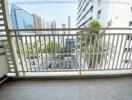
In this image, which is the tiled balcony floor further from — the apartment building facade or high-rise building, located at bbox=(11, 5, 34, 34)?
high-rise building, located at bbox=(11, 5, 34, 34)

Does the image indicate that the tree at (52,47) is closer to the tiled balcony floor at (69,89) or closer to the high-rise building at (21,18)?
the high-rise building at (21,18)

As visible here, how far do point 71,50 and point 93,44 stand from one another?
0.44 m

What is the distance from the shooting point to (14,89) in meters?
2.15

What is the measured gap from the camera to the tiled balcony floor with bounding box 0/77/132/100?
6.22 feet

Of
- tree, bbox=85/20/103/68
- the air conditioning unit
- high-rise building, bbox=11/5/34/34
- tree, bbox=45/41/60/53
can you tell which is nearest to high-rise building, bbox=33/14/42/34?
high-rise building, bbox=11/5/34/34

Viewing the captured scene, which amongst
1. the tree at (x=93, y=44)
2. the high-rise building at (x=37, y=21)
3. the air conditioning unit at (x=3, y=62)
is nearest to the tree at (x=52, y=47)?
the high-rise building at (x=37, y=21)

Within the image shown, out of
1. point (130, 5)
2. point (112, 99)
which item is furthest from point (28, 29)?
point (130, 5)

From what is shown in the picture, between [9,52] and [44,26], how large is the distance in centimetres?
84

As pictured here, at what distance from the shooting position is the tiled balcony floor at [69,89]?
1.90 metres

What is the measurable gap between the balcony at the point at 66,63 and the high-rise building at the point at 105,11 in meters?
0.43

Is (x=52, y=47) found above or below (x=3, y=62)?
above

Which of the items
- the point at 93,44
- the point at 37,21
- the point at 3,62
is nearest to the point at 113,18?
the point at 93,44

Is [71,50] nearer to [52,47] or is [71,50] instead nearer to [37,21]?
[52,47]

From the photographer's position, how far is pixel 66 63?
8.24 feet
